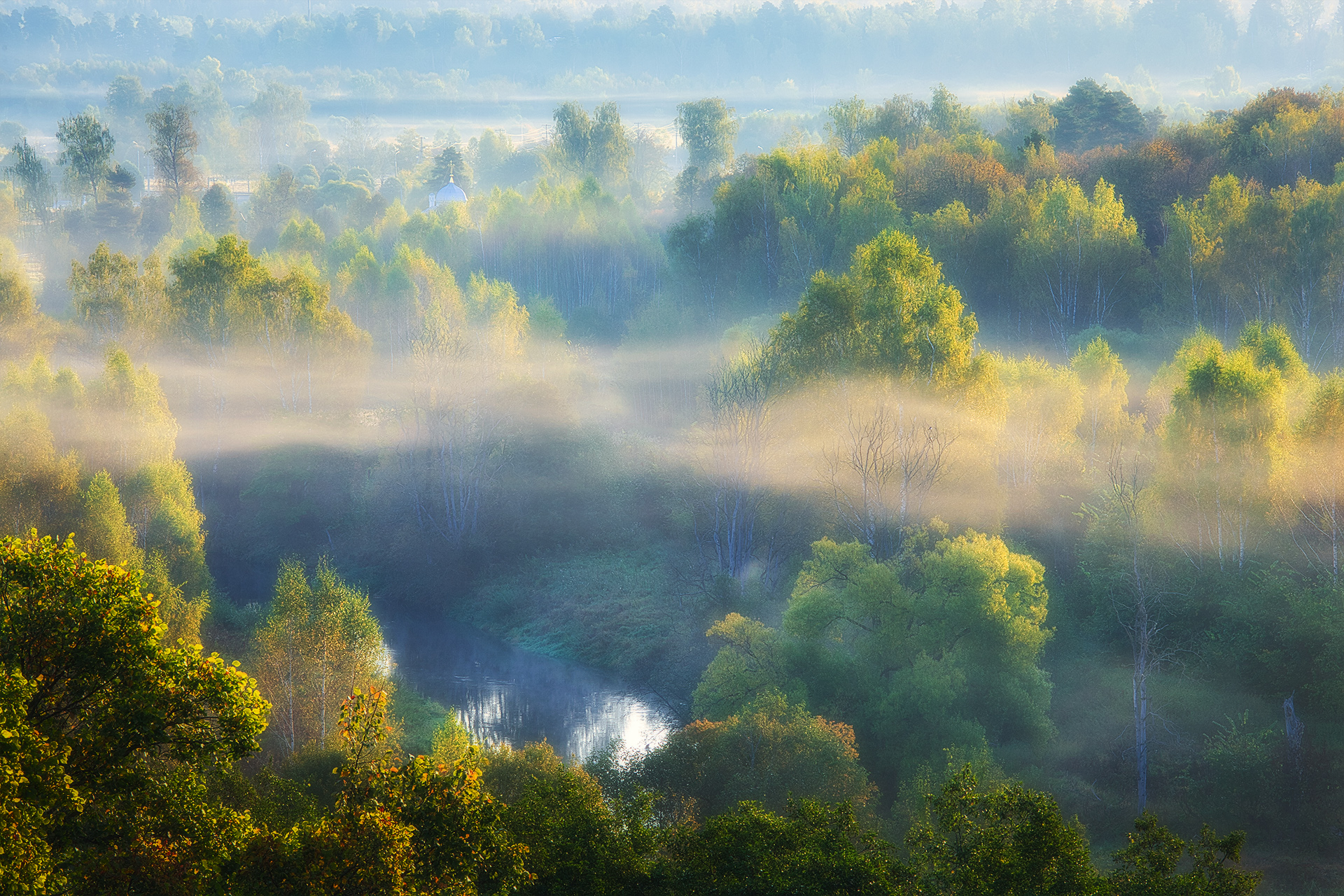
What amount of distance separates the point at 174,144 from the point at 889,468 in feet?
Result: 339

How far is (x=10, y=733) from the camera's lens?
38.0 feet

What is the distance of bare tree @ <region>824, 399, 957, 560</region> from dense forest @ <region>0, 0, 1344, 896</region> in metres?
0.16

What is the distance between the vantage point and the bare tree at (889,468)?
3759cm

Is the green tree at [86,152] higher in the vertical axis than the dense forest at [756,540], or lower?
higher

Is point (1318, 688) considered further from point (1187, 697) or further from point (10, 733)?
point (10, 733)

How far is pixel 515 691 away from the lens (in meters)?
43.3

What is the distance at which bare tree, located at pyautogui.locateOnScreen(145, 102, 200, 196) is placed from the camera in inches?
4382

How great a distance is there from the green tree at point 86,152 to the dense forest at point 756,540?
30.2 metres

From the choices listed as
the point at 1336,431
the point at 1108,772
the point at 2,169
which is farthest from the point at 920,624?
the point at 2,169

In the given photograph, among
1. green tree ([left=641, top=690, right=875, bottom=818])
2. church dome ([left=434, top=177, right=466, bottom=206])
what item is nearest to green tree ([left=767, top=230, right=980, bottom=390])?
green tree ([left=641, top=690, right=875, bottom=818])

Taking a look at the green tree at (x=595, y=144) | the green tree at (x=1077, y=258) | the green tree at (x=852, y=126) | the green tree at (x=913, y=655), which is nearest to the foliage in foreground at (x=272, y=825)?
the green tree at (x=913, y=655)

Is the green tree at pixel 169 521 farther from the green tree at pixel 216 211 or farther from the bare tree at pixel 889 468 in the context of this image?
the green tree at pixel 216 211

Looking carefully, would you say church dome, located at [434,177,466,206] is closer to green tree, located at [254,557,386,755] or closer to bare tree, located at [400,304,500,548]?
bare tree, located at [400,304,500,548]

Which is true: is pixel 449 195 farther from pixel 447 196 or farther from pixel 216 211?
pixel 216 211
